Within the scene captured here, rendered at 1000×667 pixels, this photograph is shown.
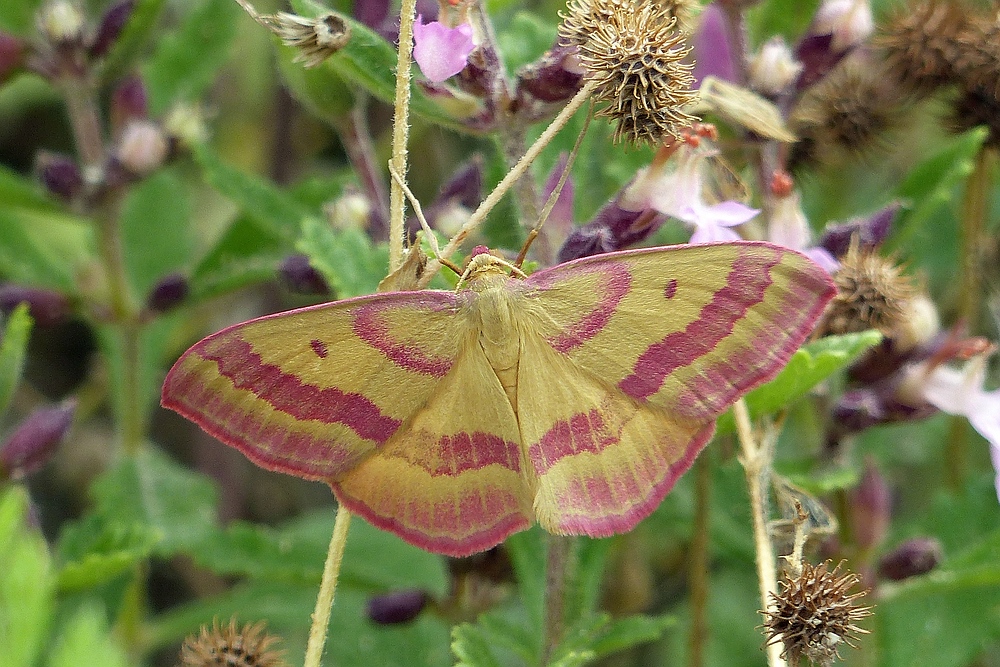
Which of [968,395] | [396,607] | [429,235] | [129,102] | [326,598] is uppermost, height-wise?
[129,102]

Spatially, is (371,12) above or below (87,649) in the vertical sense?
above

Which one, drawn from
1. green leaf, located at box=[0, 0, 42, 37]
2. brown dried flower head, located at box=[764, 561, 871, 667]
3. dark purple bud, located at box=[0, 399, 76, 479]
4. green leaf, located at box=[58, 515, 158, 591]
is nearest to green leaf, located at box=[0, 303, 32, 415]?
dark purple bud, located at box=[0, 399, 76, 479]

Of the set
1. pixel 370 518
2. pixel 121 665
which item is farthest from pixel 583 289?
pixel 121 665

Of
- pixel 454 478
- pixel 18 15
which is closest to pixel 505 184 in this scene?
pixel 454 478

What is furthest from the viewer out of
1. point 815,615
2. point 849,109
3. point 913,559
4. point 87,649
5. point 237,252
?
point 237,252

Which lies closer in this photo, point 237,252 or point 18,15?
point 18,15

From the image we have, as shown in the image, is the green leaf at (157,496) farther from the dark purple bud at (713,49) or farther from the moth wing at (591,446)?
the dark purple bud at (713,49)

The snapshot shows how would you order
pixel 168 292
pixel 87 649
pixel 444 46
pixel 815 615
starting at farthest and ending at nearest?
pixel 168 292, pixel 444 46, pixel 815 615, pixel 87 649

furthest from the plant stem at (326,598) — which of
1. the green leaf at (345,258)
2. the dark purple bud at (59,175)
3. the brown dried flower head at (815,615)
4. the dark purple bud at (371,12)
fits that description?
the dark purple bud at (59,175)

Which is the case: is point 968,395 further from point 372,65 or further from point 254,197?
point 254,197
